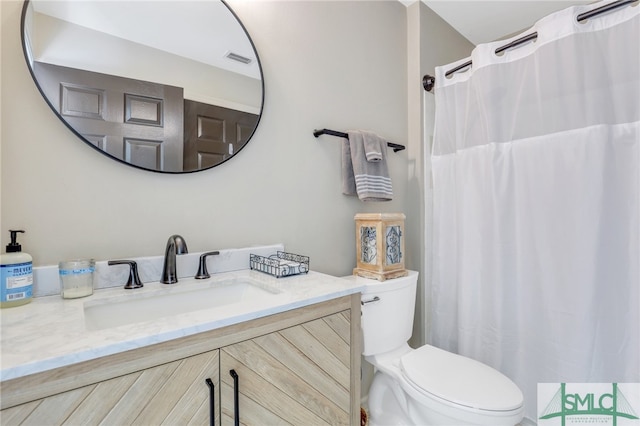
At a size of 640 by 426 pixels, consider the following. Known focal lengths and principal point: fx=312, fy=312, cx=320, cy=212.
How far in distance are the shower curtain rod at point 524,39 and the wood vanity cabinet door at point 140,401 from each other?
1784 millimetres

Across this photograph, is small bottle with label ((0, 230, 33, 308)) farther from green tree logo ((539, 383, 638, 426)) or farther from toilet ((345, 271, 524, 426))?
green tree logo ((539, 383, 638, 426))

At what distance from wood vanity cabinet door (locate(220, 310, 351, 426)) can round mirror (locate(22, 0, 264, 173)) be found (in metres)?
0.70

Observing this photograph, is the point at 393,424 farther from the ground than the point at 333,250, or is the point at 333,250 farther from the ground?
the point at 333,250

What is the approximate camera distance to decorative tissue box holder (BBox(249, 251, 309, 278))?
1125 millimetres

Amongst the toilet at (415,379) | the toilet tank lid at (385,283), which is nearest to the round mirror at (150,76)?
the toilet tank lid at (385,283)

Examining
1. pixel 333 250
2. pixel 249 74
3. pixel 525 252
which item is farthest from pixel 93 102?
pixel 525 252

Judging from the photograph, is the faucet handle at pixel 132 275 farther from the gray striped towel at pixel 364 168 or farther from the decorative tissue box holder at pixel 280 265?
the gray striped towel at pixel 364 168

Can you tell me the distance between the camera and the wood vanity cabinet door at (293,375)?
754 millimetres

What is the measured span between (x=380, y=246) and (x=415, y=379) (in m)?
0.56

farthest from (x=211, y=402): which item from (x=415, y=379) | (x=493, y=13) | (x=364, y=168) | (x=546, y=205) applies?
(x=493, y=13)

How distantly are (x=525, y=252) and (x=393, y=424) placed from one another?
1.02 m

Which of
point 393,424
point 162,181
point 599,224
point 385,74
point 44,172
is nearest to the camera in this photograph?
point 44,172

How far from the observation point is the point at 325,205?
1.58 m

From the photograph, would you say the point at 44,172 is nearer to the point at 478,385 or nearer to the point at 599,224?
the point at 478,385
